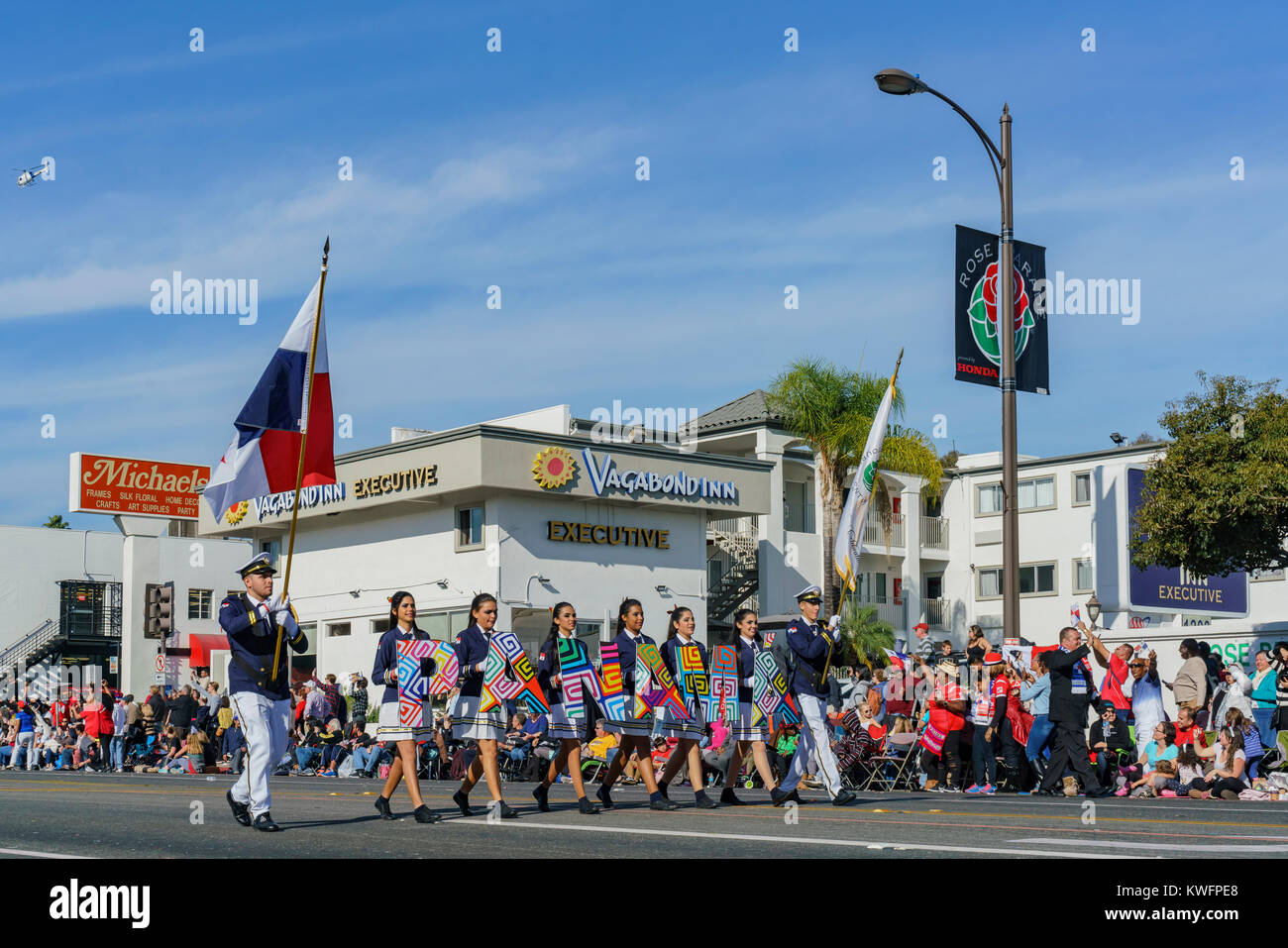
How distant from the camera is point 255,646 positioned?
12125 millimetres

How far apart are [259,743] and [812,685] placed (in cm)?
532

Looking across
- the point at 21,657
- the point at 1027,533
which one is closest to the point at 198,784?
the point at 1027,533

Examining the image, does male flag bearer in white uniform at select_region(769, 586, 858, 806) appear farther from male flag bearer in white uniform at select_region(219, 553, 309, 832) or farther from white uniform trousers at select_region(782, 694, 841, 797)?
male flag bearer in white uniform at select_region(219, 553, 309, 832)

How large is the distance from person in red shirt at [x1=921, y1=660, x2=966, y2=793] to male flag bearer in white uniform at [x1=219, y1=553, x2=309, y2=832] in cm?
919

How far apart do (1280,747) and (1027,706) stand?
3395 mm

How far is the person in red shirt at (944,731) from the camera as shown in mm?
18953

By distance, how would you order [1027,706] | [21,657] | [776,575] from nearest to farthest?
[1027,706], [776,575], [21,657]

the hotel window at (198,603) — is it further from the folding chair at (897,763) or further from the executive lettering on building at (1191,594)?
the folding chair at (897,763)

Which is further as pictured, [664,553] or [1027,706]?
[664,553]

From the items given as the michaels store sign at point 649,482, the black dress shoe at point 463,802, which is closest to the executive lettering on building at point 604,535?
the michaels store sign at point 649,482

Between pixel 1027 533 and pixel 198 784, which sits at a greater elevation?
pixel 1027 533
